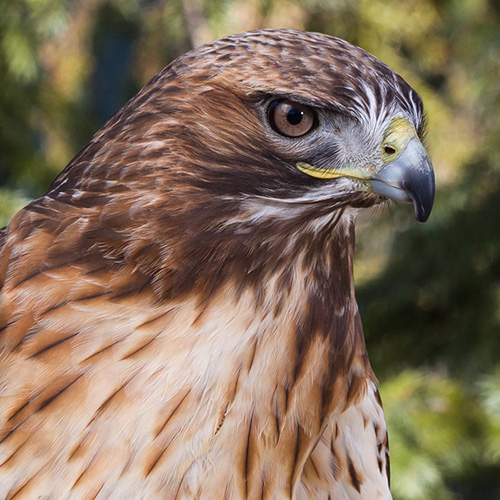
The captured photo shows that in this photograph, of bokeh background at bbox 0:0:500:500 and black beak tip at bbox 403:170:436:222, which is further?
bokeh background at bbox 0:0:500:500

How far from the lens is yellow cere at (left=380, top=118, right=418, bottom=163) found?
1.30 m

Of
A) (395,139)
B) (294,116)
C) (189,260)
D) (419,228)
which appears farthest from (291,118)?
(419,228)

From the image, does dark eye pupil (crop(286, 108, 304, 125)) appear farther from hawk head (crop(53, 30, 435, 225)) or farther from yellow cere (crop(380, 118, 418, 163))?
yellow cere (crop(380, 118, 418, 163))

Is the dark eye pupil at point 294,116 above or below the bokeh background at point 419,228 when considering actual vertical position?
A: above

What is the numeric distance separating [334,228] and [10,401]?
67 cm

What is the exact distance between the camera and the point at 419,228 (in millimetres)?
3459

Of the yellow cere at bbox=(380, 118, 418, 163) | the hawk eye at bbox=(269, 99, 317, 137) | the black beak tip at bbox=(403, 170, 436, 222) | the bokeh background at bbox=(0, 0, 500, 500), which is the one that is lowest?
the bokeh background at bbox=(0, 0, 500, 500)

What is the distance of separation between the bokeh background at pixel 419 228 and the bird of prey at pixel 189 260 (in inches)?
55.4

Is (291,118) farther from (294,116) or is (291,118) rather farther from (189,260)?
(189,260)

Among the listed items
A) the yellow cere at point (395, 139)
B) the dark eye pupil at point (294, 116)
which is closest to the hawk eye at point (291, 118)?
the dark eye pupil at point (294, 116)

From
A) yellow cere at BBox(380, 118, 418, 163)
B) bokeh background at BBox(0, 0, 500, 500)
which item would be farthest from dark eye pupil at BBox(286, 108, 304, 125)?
bokeh background at BBox(0, 0, 500, 500)

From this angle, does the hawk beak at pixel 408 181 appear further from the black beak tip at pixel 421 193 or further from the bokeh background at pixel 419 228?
the bokeh background at pixel 419 228

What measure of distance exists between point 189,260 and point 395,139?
1.38 ft

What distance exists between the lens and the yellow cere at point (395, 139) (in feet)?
4.28
